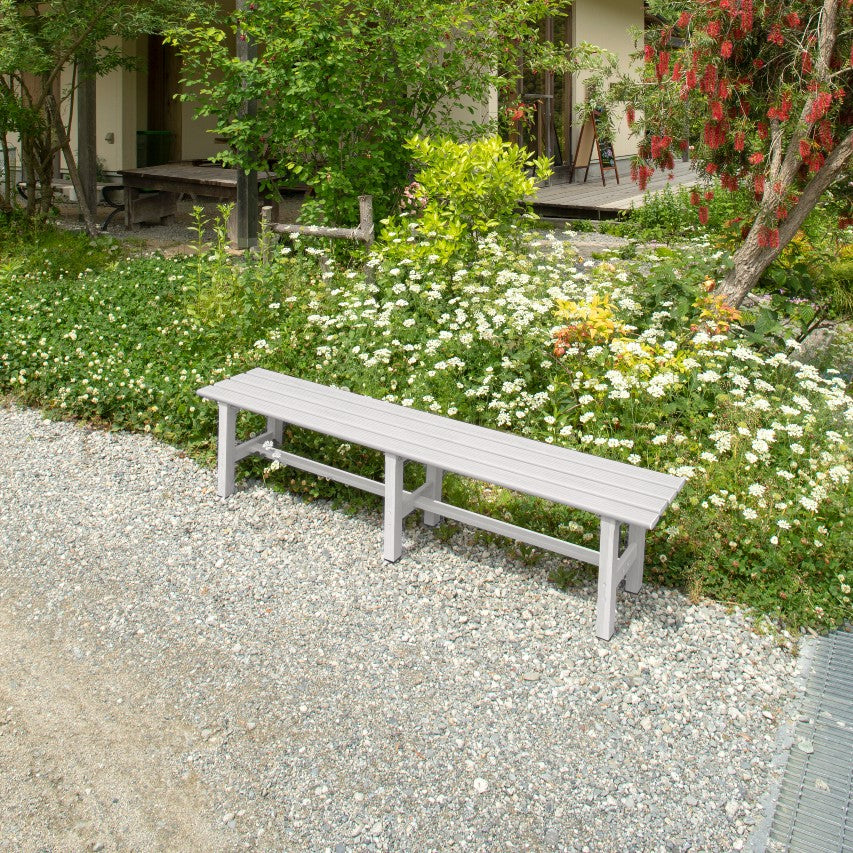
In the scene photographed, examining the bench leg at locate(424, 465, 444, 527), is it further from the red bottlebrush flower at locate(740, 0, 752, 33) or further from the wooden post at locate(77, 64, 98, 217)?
the wooden post at locate(77, 64, 98, 217)

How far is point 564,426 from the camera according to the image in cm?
446

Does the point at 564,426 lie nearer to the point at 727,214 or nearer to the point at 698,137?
the point at 698,137

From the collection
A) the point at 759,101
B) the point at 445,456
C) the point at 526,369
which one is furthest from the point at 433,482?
the point at 759,101

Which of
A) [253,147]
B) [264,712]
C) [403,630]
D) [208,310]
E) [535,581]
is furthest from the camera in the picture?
[253,147]

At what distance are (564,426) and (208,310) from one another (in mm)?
2373

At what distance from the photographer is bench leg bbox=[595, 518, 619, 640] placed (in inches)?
137

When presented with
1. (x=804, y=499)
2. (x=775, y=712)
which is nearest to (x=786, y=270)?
(x=804, y=499)

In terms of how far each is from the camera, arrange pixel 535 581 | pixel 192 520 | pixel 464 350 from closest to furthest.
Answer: pixel 535 581 < pixel 192 520 < pixel 464 350

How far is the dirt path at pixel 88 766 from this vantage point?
8.69 feet

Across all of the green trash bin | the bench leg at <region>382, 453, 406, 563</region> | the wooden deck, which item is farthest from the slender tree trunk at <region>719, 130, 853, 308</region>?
the green trash bin

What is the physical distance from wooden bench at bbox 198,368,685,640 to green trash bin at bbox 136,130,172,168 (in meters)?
10.0

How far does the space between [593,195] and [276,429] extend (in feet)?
26.2

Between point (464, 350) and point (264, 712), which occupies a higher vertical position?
point (464, 350)

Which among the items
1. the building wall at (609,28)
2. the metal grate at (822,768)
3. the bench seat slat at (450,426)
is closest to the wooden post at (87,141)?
the building wall at (609,28)
